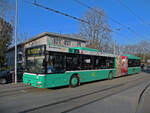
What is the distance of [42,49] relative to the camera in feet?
26.7

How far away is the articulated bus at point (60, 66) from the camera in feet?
26.2

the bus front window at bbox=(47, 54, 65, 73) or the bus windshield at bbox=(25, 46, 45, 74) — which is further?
the bus front window at bbox=(47, 54, 65, 73)

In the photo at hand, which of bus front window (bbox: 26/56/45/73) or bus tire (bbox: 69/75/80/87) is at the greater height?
bus front window (bbox: 26/56/45/73)

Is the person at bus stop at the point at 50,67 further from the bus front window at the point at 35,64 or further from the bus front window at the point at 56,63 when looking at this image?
the bus front window at the point at 35,64

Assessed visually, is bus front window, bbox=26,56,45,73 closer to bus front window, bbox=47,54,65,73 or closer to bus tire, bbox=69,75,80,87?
bus front window, bbox=47,54,65,73

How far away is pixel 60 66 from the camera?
344 inches

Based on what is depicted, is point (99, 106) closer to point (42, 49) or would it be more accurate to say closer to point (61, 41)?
point (42, 49)

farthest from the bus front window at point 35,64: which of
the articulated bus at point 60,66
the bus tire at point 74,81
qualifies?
the bus tire at point 74,81

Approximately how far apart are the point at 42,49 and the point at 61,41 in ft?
63.1

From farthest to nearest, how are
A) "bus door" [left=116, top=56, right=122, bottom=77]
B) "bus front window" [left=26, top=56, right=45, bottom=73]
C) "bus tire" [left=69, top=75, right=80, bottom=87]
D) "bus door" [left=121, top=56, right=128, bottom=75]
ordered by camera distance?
"bus door" [left=121, top=56, right=128, bottom=75] → "bus door" [left=116, top=56, right=122, bottom=77] → "bus tire" [left=69, top=75, right=80, bottom=87] → "bus front window" [left=26, top=56, right=45, bottom=73]

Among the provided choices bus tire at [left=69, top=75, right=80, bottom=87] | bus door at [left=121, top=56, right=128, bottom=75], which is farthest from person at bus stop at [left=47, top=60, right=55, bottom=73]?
bus door at [left=121, top=56, right=128, bottom=75]

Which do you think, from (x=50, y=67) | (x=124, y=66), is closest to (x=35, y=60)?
(x=50, y=67)

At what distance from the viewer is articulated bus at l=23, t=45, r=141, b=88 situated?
8.00 meters

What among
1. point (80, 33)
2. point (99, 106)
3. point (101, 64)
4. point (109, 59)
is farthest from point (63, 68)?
point (80, 33)
